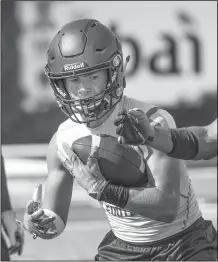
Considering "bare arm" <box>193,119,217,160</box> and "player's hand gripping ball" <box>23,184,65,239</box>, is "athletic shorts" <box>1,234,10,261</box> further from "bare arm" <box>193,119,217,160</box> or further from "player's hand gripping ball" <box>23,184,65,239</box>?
"bare arm" <box>193,119,217,160</box>

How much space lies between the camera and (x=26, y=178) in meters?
11.2

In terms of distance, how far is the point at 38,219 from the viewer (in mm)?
3838

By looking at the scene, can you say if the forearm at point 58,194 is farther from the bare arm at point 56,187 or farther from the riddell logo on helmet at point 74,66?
the riddell logo on helmet at point 74,66

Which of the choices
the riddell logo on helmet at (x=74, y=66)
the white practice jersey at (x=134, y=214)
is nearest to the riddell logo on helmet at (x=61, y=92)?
the riddell logo on helmet at (x=74, y=66)

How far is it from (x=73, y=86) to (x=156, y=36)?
9996mm

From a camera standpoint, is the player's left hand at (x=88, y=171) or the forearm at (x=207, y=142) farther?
the player's left hand at (x=88, y=171)

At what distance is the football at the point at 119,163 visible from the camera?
151 inches

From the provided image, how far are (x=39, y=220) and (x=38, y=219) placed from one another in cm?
1

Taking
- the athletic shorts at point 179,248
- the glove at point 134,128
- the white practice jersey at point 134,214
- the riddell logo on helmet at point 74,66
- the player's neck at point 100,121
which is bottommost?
the athletic shorts at point 179,248

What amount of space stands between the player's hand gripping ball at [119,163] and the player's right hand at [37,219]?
296 mm

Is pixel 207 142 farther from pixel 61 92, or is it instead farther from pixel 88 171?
pixel 61 92

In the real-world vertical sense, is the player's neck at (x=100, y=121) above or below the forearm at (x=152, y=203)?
above

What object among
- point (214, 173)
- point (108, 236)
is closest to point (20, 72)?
point (214, 173)

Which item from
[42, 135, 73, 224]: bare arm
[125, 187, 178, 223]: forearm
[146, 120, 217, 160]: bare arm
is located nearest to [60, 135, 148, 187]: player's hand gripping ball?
[125, 187, 178, 223]: forearm
